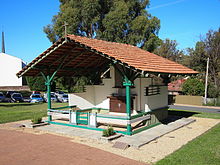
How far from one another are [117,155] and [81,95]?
26.9 feet

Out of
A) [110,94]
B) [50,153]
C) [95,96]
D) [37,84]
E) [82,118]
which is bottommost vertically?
[50,153]

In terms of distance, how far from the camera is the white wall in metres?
12.8

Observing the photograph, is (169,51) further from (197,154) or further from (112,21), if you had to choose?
(197,154)

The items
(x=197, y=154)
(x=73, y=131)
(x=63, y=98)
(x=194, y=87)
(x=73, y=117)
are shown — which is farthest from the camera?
(x=63, y=98)

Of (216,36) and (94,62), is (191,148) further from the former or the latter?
(216,36)

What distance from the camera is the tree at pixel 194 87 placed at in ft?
97.3

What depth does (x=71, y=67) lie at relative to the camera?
1480cm

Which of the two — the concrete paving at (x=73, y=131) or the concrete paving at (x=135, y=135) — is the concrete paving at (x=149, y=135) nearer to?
→ the concrete paving at (x=135, y=135)

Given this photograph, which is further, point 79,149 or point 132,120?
point 132,120

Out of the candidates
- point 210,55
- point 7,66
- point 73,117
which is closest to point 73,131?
point 73,117

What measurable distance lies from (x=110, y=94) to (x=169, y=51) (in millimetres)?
35288

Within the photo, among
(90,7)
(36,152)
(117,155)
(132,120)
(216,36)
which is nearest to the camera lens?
(117,155)

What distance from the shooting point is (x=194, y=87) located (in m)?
30.1

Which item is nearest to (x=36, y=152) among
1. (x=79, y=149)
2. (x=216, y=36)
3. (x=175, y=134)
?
(x=79, y=149)
